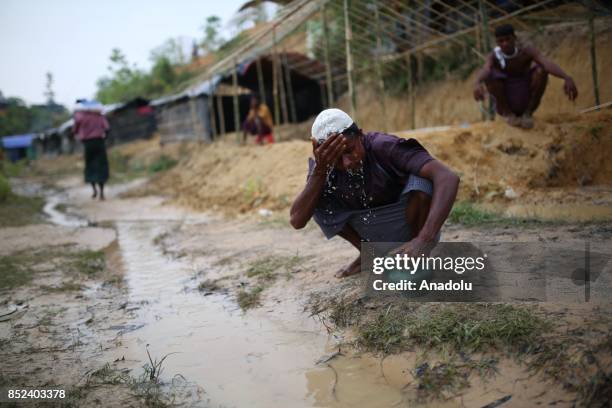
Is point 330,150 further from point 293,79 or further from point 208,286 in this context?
point 293,79

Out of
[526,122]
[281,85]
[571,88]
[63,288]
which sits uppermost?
[281,85]

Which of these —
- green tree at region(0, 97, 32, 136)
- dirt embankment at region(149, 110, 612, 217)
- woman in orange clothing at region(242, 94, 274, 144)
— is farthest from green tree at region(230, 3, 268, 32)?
green tree at region(0, 97, 32, 136)

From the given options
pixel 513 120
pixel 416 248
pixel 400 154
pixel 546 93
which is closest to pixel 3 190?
pixel 513 120

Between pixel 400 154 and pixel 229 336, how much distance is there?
1.21 meters

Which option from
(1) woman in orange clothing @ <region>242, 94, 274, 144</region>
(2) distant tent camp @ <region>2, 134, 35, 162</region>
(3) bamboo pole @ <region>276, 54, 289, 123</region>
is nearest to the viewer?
(1) woman in orange clothing @ <region>242, 94, 274, 144</region>

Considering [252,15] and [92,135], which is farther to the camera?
[252,15]

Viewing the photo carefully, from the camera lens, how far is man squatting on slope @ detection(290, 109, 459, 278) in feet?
6.79

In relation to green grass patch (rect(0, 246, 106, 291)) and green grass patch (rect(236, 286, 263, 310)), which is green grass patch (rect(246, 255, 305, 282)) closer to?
green grass patch (rect(236, 286, 263, 310))

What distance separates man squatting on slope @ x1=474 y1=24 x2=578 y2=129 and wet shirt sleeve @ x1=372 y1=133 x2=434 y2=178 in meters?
2.72

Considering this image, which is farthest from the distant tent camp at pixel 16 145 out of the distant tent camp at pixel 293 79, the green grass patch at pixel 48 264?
the green grass patch at pixel 48 264

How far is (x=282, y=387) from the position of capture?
1.86m

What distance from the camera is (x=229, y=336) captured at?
2.39 meters

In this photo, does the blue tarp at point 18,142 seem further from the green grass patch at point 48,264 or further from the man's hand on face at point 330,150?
the man's hand on face at point 330,150

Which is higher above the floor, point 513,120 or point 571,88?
point 571,88
